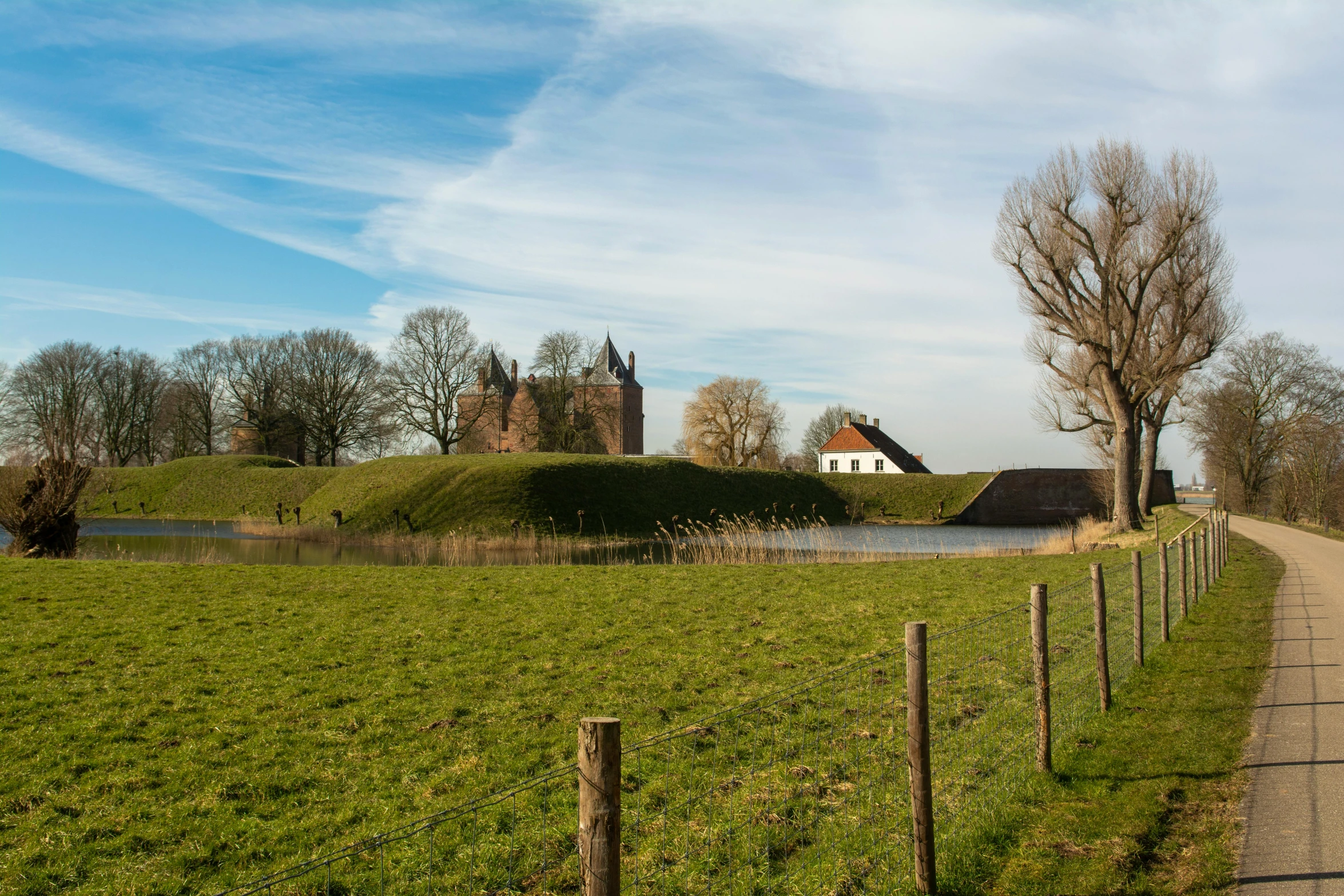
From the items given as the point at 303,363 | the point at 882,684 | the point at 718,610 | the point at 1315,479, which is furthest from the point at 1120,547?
the point at 303,363

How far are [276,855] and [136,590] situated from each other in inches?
389

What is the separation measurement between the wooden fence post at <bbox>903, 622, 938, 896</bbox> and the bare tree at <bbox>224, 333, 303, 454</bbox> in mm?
59813

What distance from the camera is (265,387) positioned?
6041 cm

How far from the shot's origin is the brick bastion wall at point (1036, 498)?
52312 mm

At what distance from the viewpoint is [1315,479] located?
40938mm

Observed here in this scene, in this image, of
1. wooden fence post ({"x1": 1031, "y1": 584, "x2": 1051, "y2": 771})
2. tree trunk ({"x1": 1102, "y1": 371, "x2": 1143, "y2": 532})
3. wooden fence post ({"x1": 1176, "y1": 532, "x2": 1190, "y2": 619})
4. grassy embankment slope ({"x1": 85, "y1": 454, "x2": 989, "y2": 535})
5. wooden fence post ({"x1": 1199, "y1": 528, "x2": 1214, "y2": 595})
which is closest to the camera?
wooden fence post ({"x1": 1031, "y1": 584, "x2": 1051, "y2": 771})

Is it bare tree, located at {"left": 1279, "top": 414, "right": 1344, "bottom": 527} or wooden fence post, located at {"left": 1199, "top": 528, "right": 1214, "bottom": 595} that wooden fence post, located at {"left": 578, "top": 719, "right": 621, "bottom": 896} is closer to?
wooden fence post, located at {"left": 1199, "top": 528, "right": 1214, "bottom": 595}

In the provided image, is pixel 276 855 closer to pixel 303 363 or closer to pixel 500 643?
pixel 500 643

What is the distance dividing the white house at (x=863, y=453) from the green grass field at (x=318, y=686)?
59463mm

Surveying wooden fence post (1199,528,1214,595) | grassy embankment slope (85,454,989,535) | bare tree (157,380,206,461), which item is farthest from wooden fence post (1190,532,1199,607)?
bare tree (157,380,206,461)

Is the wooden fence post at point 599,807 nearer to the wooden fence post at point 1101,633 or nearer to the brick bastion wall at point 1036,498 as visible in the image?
the wooden fence post at point 1101,633

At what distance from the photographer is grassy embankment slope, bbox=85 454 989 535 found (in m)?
33.8

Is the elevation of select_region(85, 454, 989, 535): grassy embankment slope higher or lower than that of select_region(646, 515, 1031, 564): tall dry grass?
higher

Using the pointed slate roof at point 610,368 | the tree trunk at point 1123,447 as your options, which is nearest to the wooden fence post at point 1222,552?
the tree trunk at point 1123,447
